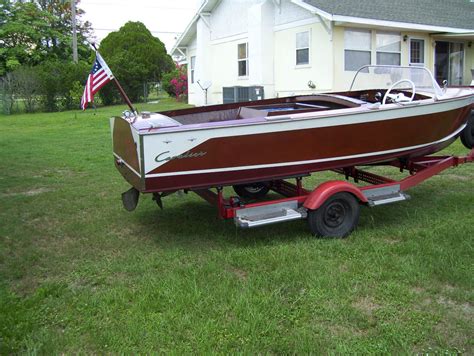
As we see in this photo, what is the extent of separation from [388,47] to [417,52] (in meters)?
1.76

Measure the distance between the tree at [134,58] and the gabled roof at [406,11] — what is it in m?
15.5

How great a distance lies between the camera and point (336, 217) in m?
5.48

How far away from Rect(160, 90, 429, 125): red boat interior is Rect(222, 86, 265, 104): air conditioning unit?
1088cm

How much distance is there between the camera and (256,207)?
523 centimetres

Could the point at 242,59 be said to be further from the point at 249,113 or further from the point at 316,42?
the point at 249,113

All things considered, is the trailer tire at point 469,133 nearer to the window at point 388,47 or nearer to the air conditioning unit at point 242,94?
the window at point 388,47

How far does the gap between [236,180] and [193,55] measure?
2020cm

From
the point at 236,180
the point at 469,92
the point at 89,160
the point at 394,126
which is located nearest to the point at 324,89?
the point at 89,160

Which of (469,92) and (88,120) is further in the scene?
(88,120)

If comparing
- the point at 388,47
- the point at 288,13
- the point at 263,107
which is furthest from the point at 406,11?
the point at 263,107

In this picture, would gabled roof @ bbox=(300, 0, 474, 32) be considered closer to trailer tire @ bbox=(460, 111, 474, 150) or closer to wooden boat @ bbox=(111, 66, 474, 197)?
trailer tire @ bbox=(460, 111, 474, 150)

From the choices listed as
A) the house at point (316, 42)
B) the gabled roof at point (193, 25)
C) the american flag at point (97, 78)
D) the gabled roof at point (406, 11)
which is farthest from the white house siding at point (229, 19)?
the american flag at point (97, 78)

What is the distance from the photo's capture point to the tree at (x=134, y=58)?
2892 centimetres

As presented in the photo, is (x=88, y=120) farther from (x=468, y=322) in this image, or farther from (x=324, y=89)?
(x=468, y=322)
